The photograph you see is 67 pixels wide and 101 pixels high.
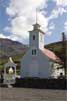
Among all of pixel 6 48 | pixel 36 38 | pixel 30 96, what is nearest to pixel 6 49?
pixel 6 48

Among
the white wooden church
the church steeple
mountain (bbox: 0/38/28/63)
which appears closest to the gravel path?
mountain (bbox: 0/38/28/63)

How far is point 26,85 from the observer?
88.7ft

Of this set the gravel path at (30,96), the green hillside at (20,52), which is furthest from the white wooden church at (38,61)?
the gravel path at (30,96)

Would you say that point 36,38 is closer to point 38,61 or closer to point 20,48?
point 38,61

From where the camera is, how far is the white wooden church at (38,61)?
34.0 metres

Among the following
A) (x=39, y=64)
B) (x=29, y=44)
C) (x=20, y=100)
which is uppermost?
(x=29, y=44)

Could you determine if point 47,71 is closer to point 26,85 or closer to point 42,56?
point 42,56

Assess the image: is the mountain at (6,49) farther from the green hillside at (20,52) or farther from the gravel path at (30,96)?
the gravel path at (30,96)

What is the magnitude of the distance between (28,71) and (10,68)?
2.63 m

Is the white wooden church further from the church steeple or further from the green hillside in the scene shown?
the green hillside

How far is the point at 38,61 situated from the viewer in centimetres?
3444

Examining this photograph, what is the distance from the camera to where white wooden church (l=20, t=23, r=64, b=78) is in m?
34.0

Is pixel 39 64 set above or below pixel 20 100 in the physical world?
above

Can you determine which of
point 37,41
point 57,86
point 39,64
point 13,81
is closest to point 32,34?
point 37,41
